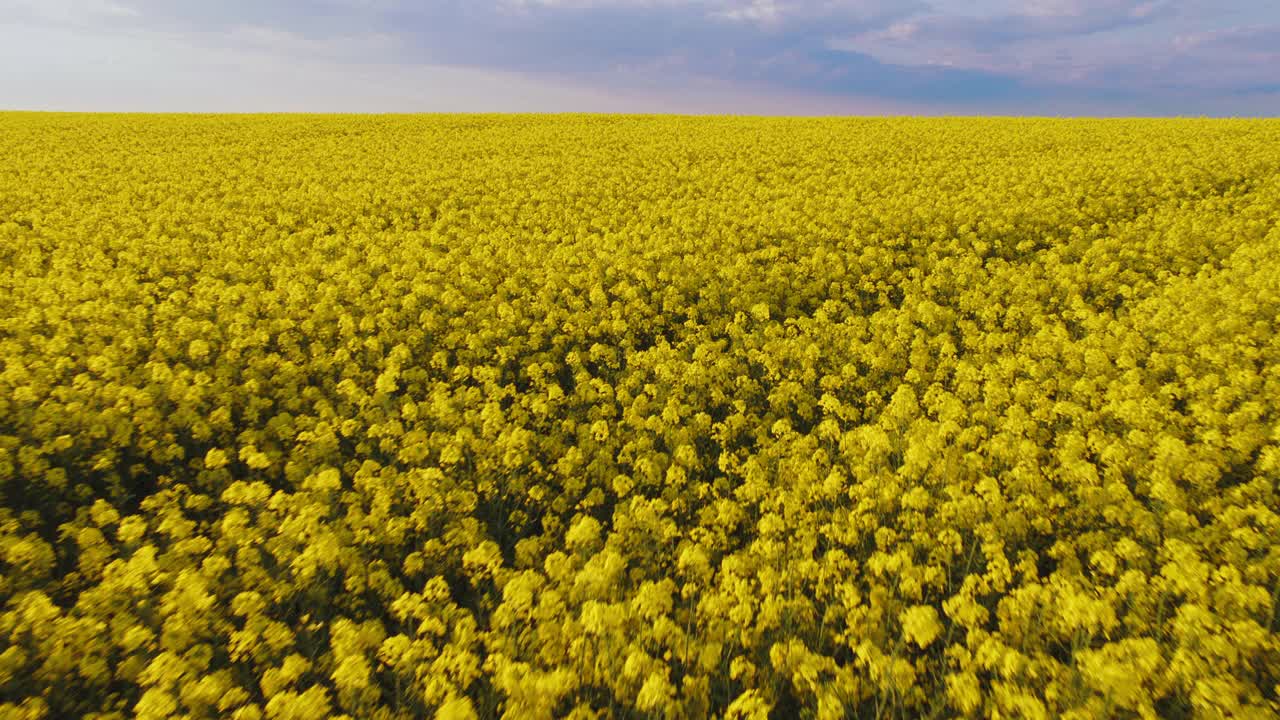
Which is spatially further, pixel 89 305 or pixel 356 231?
pixel 356 231

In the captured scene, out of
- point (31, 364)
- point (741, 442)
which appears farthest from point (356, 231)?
point (741, 442)

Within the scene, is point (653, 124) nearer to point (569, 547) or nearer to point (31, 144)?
point (31, 144)

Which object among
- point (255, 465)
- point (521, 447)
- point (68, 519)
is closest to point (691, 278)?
point (521, 447)

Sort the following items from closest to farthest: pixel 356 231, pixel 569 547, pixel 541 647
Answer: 1. pixel 541 647
2. pixel 569 547
3. pixel 356 231

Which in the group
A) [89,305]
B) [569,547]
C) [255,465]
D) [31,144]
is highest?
[31,144]

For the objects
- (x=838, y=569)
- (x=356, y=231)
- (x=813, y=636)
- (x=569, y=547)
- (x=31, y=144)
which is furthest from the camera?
(x=31, y=144)

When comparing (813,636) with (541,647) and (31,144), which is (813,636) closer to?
(541,647)

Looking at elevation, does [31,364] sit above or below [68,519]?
above
